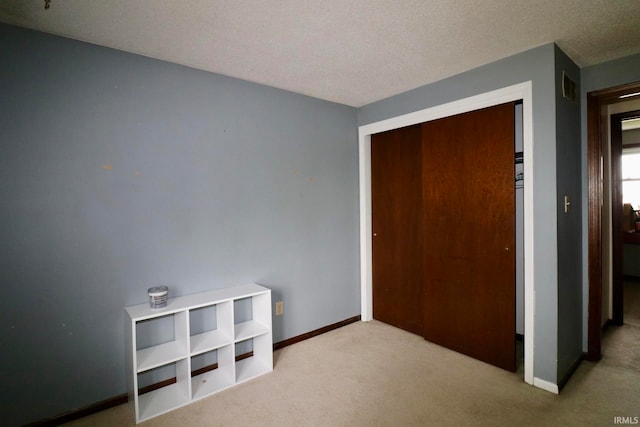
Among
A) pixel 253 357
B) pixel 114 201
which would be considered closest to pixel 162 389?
pixel 253 357

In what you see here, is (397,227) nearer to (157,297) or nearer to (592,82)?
(592,82)

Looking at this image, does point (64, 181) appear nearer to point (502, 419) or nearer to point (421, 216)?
point (421, 216)

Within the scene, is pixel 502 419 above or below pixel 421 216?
below

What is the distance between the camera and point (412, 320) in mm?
3223

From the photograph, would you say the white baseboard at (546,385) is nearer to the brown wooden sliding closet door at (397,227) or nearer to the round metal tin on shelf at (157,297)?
the brown wooden sliding closet door at (397,227)

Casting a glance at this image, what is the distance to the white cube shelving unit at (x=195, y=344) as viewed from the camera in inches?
81.0

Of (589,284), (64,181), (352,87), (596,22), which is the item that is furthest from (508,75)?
(64,181)

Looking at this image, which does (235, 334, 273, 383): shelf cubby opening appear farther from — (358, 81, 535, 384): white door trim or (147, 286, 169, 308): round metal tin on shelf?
(358, 81, 535, 384): white door trim

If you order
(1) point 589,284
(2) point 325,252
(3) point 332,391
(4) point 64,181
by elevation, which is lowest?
(3) point 332,391

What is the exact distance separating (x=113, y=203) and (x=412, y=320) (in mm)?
2862

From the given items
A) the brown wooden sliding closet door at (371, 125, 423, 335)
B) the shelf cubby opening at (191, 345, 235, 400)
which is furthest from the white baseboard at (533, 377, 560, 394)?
the shelf cubby opening at (191, 345, 235, 400)

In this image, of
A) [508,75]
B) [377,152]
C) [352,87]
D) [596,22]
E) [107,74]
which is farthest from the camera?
[377,152]

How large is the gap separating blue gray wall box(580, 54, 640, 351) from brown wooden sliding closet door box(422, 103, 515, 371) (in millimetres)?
750

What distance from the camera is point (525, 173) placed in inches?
90.3
